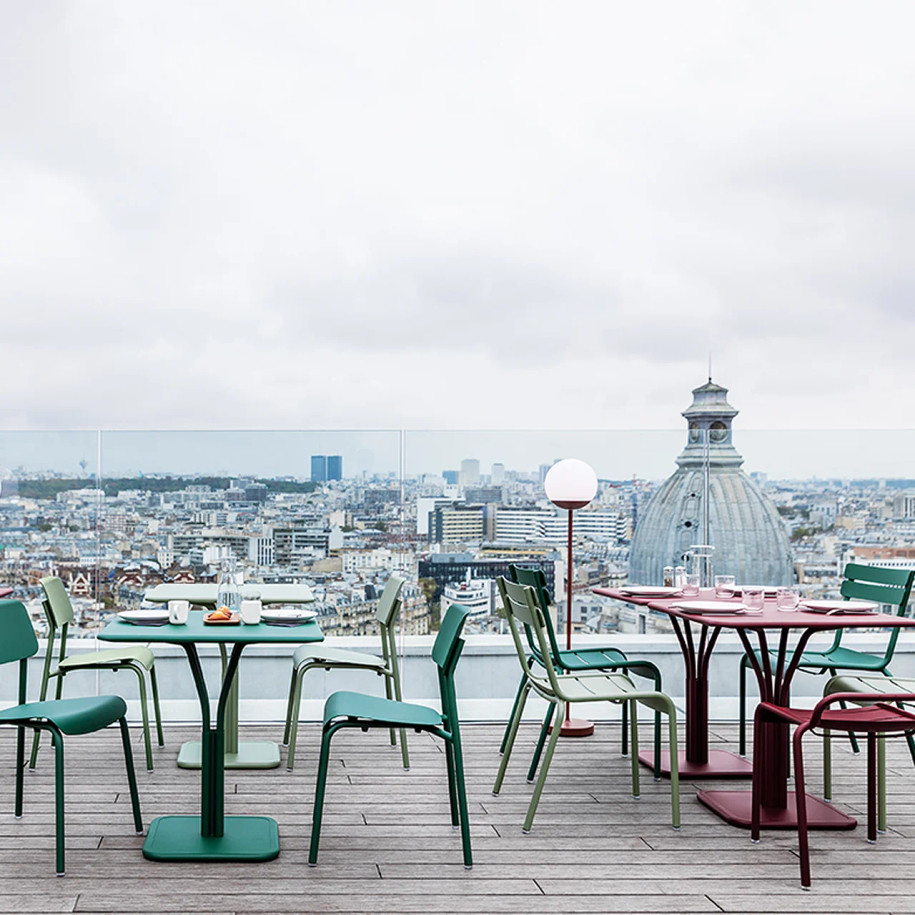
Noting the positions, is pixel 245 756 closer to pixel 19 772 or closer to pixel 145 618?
pixel 19 772

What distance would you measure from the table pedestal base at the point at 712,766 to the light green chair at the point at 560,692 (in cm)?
41

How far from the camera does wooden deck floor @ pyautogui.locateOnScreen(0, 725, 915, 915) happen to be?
125 inches

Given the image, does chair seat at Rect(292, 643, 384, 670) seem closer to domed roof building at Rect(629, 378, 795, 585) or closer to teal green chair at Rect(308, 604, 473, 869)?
teal green chair at Rect(308, 604, 473, 869)

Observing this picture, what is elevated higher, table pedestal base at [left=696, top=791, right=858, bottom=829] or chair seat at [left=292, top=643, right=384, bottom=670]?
chair seat at [left=292, top=643, right=384, bottom=670]

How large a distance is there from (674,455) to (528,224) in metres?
7.05

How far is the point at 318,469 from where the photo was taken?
6.15m

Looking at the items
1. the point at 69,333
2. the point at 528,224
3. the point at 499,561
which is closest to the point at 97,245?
the point at 69,333

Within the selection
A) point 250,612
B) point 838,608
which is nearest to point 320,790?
point 250,612

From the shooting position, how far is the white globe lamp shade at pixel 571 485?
19.1ft

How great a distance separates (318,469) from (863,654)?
10.5 feet

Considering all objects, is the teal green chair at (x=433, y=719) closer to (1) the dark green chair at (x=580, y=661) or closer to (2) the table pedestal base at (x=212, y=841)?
(2) the table pedestal base at (x=212, y=841)

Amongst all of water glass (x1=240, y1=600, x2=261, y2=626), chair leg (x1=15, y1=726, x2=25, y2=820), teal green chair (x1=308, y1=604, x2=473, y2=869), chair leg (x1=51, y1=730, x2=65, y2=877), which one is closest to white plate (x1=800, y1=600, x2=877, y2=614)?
teal green chair (x1=308, y1=604, x2=473, y2=869)

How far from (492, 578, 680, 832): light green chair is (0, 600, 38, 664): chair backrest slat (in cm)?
192

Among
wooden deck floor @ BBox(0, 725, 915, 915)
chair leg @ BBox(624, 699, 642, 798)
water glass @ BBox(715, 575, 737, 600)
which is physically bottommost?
wooden deck floor @ BBox(0, 725, 915, 915)
